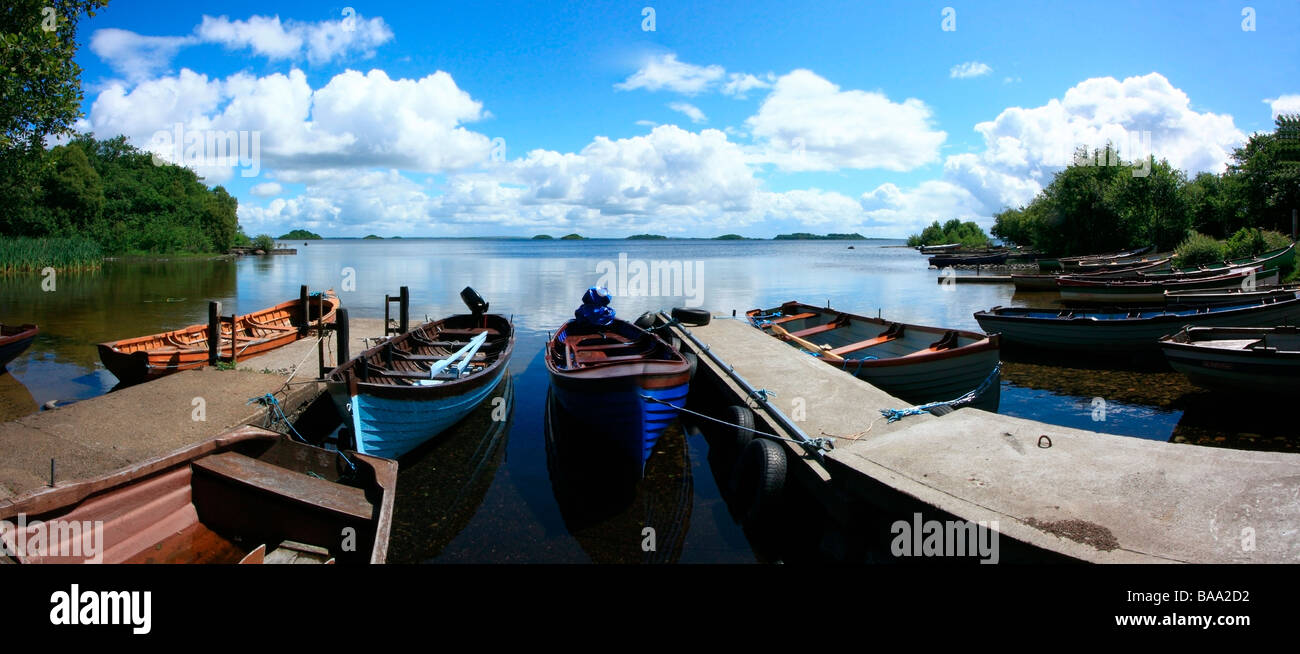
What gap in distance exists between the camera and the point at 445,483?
30.5 ft

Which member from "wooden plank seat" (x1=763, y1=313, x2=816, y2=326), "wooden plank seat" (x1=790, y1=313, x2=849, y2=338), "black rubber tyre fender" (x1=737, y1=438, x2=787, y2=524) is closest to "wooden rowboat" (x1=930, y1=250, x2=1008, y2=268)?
"wooden plank seat" (x1=763, y1=313, x2=816, y2=326)

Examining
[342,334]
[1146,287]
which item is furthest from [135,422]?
[1146,287]

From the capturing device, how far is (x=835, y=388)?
10055 mm

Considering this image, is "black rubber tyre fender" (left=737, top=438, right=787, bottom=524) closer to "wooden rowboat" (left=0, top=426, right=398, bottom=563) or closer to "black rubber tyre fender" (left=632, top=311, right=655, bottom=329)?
"wooden rowboat" (left=0, top=426, right=398, bottom=563)

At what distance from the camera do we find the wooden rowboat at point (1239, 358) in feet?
34.7

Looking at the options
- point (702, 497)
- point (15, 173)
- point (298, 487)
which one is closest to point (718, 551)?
point (702, 497)

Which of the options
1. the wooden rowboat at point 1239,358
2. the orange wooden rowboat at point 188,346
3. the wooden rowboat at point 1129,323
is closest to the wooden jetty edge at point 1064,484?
the wooden rowboat at point 1239,358

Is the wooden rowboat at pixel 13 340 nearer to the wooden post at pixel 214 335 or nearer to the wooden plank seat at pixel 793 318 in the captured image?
the wooden post at pixel 214 335

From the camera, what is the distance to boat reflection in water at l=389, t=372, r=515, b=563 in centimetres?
755

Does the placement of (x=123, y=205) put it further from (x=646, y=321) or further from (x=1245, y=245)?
(x=1245, y=245)

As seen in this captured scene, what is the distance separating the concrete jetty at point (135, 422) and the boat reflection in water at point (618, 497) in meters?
5.00

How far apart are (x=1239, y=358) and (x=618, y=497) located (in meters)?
11.3
